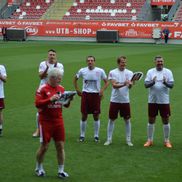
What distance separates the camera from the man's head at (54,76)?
8.77m

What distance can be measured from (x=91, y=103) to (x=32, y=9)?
49459 millimetres

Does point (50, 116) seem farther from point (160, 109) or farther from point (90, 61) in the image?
point (160, 109)

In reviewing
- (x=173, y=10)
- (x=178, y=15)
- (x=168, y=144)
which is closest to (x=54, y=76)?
(x=168, y=144)

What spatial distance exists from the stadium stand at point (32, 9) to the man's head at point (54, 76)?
50.3 meters

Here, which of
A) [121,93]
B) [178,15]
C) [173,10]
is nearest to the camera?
[121,93]

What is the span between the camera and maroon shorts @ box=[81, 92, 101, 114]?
40.7 ft

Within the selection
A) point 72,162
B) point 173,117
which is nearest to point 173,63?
point 173,117

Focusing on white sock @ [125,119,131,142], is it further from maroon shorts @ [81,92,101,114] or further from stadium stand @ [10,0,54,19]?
stadium stand @ [10,0,54,19]

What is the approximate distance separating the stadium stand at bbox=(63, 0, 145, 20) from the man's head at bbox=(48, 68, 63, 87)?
152ft

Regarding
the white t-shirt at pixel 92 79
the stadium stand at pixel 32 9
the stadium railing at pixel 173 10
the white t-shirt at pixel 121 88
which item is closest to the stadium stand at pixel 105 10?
the stadium stand at pixel 32 9

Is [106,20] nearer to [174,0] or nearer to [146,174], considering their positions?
[174,0]

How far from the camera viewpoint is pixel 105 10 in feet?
187

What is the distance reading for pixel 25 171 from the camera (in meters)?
9.75

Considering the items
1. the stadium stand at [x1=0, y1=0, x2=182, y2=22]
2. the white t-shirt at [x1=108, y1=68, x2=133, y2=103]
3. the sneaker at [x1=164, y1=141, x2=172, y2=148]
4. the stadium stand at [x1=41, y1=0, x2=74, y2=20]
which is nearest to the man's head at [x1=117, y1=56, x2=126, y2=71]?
the white t-shirt at [x1=108, y1=68, x2=133, y2=103]
